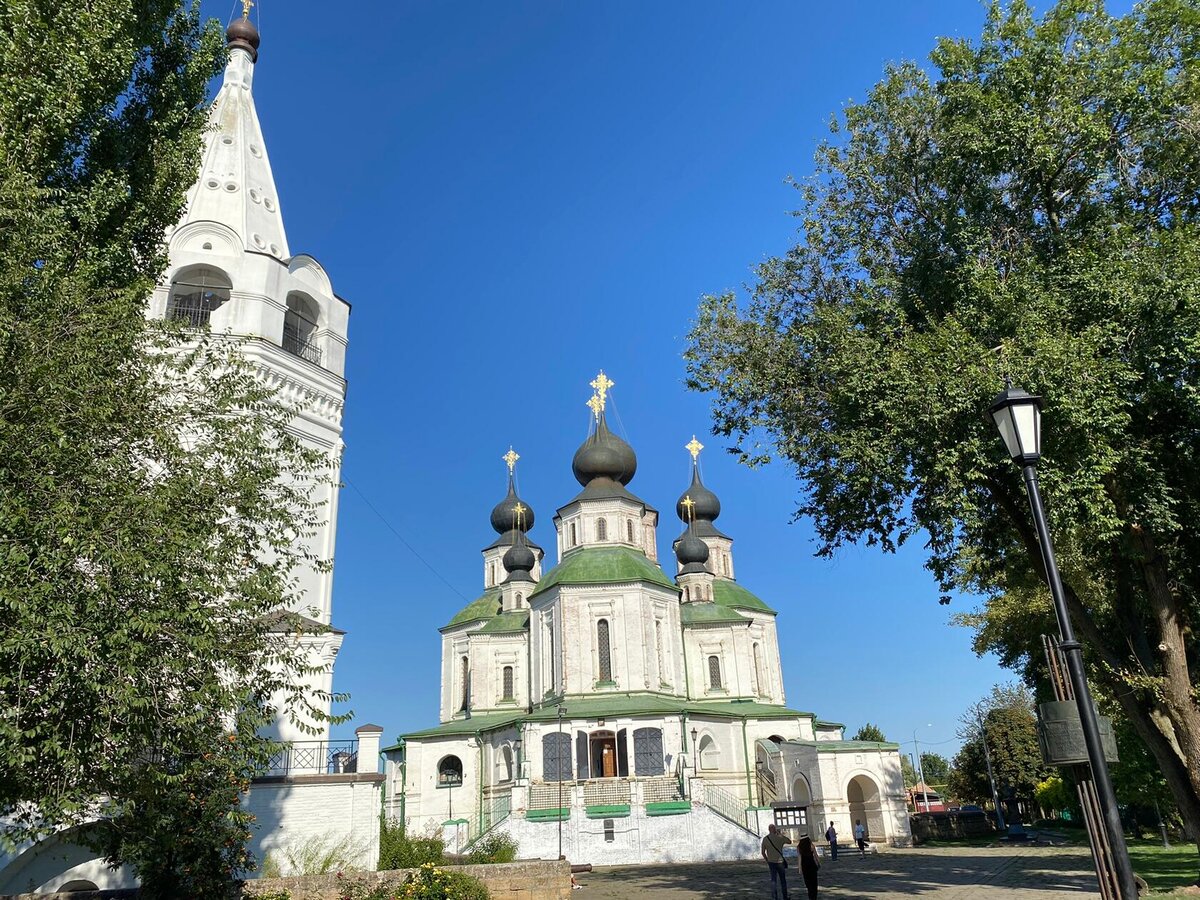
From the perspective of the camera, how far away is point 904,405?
12.4 metres

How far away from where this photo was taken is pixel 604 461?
4328 cm

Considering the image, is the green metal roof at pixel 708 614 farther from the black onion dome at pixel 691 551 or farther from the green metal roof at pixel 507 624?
the green metal roof at pixel 507 624

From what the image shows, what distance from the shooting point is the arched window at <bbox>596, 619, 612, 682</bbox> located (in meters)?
37.0

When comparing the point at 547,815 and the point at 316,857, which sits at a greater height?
the point at 547,815

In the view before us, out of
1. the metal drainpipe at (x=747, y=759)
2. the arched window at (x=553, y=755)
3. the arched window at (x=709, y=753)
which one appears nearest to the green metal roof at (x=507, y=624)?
the arched window at (x=553, y=755)

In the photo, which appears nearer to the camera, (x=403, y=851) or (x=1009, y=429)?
(x=1009, y=429)

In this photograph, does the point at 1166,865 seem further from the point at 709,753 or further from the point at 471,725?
the point at 471,725

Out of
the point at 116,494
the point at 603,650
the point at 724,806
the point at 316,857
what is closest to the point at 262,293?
the point at 316,857

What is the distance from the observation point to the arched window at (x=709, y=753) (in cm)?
3640

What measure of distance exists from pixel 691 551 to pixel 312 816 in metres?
33.2

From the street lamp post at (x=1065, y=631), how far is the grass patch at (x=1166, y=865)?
10.9 m

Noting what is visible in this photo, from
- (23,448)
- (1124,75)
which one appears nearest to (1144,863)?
(1124,75)

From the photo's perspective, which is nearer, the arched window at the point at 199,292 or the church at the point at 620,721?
the arched window at the point at 199,292

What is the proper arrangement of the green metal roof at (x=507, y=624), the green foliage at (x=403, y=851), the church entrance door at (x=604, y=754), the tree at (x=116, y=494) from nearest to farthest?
the tree at (x=116, y=494) → the green foliage at (x=403, y=851) → the church entrance door at (x=604, y=754) → the green metal roof at (x=507, y=624)
